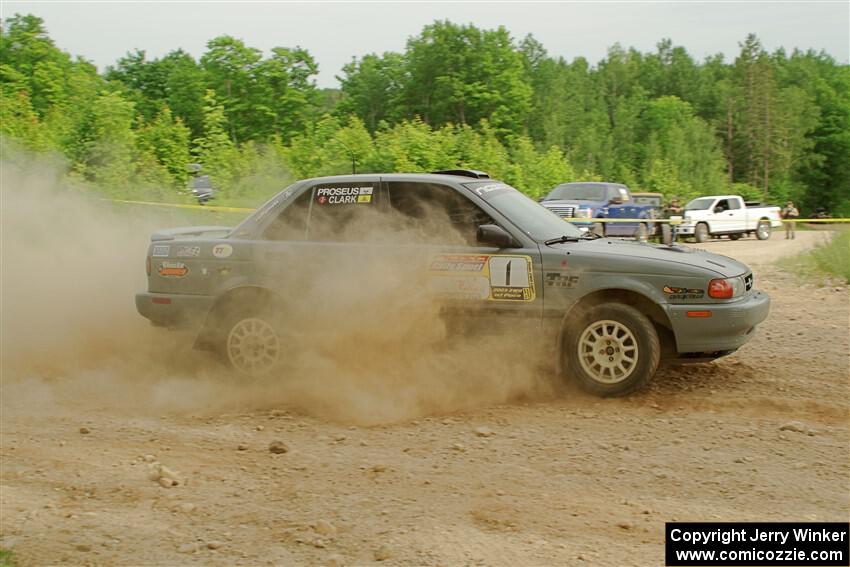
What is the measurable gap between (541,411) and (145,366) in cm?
393

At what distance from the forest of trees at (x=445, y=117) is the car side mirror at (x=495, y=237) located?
1313 centimetres

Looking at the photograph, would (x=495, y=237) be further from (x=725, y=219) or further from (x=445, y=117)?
(x=445, y=117)

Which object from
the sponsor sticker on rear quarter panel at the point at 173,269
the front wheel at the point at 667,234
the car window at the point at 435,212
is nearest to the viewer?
the car window at the point at 435,212

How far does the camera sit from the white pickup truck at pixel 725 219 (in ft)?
102

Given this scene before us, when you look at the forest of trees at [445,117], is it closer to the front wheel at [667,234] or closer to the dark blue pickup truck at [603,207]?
the dark blue pickup truck at [603,207]

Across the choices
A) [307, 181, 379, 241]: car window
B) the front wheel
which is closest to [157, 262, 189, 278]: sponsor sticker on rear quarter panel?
[307, 181, 379, 241]: car window

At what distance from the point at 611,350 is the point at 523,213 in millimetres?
1411

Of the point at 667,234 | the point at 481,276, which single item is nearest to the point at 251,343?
the point at 481,276

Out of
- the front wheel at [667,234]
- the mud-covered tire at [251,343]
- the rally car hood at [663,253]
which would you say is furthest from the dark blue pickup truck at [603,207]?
the mud-covered tire at [251,343]

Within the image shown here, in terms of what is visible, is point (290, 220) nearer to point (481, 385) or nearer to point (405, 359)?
point (405, 359)

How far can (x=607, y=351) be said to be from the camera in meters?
6.57

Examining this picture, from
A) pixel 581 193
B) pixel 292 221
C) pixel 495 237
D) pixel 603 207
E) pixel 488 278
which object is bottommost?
pixel 488 278

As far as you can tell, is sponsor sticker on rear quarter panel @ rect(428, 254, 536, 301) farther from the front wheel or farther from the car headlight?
the front wheel

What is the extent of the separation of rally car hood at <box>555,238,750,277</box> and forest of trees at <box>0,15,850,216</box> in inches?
530
